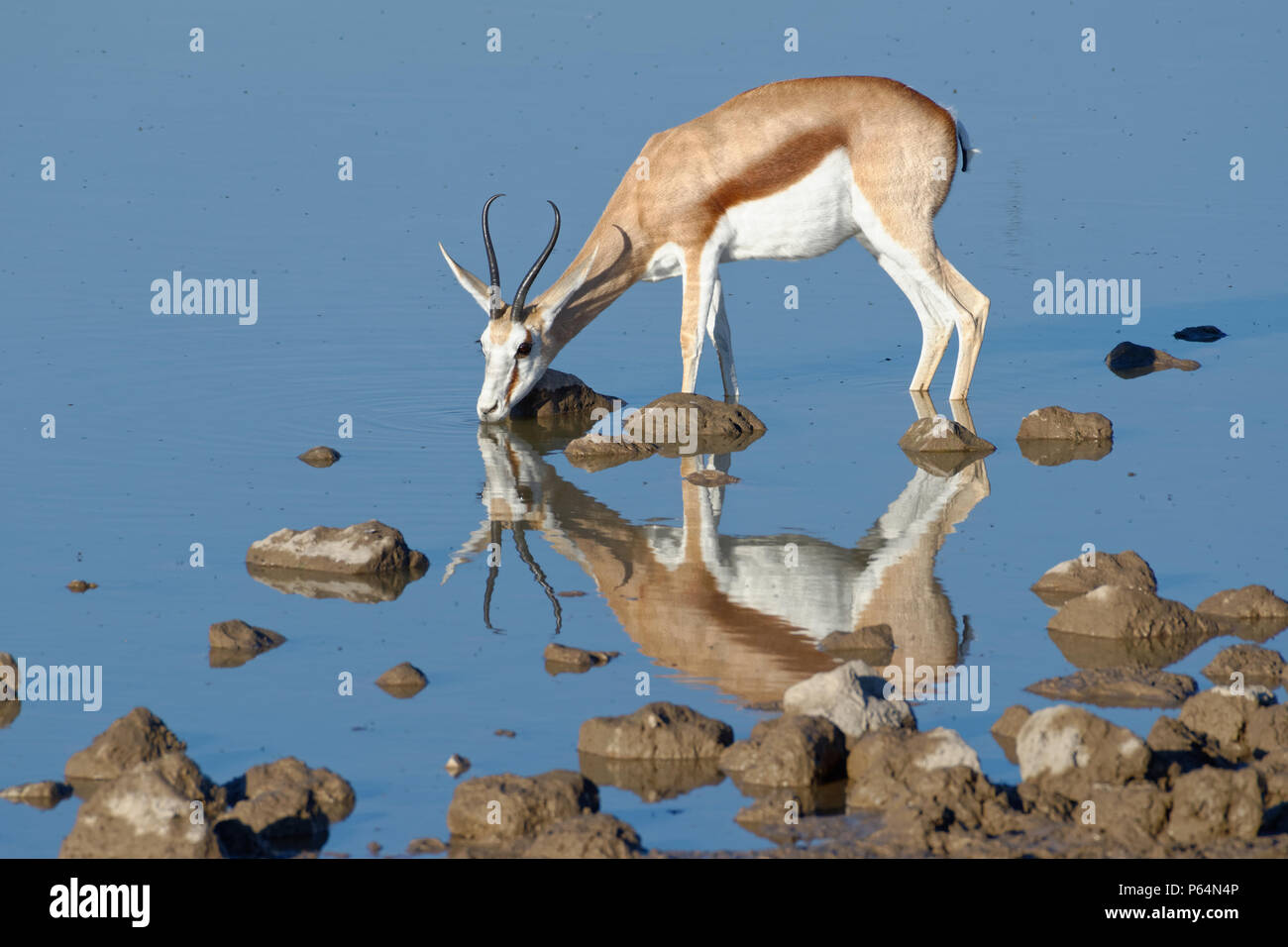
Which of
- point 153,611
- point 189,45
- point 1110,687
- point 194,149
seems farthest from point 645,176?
point 189,45

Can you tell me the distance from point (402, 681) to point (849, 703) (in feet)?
7.80

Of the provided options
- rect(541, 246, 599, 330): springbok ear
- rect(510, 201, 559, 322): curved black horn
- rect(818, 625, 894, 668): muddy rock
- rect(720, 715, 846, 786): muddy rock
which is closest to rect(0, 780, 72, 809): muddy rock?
rect(720, 715, 846, 786): muddy rock

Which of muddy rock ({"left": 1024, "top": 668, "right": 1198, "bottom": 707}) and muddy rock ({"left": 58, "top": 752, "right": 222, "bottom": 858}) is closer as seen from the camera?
muddy rock ({"left": 58, "top": 752, "right": 222, "bottom": 858})

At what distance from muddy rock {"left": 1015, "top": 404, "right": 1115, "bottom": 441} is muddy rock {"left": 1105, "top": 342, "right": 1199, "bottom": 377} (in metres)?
2.54

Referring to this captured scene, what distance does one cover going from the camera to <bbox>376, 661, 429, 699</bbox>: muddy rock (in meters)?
9.84

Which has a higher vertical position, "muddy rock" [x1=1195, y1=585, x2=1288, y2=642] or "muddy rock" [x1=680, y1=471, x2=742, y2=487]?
"muddy rock" [x1=680, y1=471, x2=742, y2=487]

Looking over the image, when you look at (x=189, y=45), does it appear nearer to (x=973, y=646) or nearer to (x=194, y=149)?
(x=194, y=149)

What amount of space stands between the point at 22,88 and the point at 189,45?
4333mm

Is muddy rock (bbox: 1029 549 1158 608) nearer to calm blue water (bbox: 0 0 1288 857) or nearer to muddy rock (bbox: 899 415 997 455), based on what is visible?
calm blue water (bbox: 0 0 1288 857)

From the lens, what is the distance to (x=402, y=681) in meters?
9.87

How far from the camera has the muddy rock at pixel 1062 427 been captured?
15.1m

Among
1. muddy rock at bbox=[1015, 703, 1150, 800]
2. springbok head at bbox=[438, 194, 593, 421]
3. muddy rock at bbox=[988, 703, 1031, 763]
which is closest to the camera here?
muddy rock at bbox=[1015, 703, 1150, 800]

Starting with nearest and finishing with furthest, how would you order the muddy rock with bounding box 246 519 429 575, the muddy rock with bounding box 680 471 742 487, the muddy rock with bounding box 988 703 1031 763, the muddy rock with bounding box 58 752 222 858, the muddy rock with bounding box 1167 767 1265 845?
1. the muddy rock with bounding box 58 752 222 858
2. the muddy rock with bounding box 1167 767 1265 845
3. the muddy rock with bounding box 988 703 1031 763
4. the muddy rock with bounding box 246 519 429 575
5. the muddy rock with bounding box 680 471 742 487

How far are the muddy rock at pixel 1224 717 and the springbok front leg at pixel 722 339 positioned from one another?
751 centimetres
